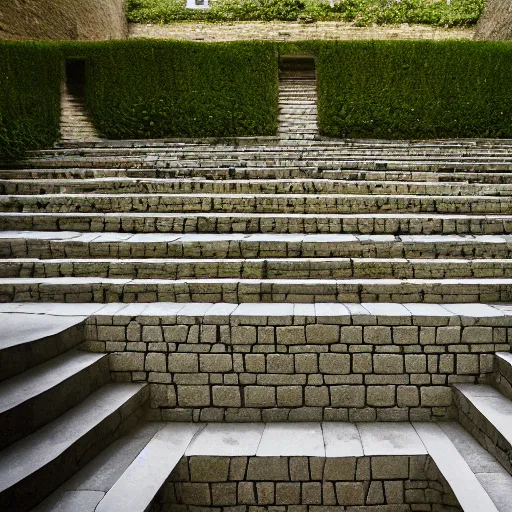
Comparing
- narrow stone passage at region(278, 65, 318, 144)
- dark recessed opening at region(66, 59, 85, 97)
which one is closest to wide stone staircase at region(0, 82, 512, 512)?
narrow stone passage at region(278, 65, 318, 144)

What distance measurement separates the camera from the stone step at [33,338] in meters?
2.49

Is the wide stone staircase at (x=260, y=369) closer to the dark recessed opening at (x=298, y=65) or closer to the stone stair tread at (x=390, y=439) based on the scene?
the stone stair tread at (x=390, y=439)

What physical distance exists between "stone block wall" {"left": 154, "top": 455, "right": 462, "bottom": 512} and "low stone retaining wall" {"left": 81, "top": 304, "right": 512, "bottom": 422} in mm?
416

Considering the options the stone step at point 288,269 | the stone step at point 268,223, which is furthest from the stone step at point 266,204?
the stone step at point 288,269

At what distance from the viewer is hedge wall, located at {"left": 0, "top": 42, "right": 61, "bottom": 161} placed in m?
7.70

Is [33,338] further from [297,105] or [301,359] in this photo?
[297,105]

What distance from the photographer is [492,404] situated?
2670mm

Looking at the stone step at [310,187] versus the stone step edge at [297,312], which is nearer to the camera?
the stone step edge at [297,312]

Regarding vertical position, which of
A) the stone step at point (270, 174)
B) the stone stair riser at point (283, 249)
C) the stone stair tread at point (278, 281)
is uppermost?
the stone step at point (270, 174)

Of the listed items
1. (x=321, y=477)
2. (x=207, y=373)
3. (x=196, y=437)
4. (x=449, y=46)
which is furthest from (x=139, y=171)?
(x=449, y=46)

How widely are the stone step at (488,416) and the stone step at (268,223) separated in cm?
185

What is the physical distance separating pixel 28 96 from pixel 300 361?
8.87 meters

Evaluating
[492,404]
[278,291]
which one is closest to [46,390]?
[278,291]

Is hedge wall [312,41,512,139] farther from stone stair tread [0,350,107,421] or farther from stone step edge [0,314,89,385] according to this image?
stone stair tread [0,350,107,421]
